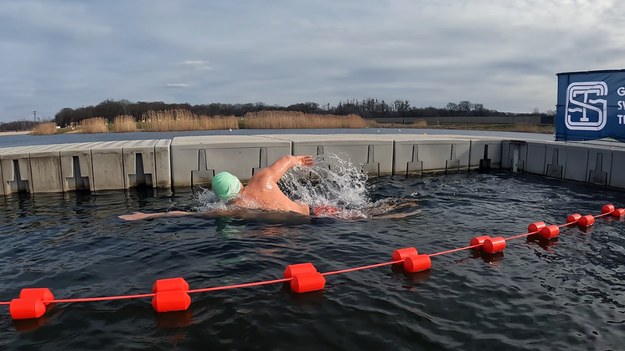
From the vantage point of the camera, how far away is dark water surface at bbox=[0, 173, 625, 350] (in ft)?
13.1

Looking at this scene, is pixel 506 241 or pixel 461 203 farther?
pixel 461 203

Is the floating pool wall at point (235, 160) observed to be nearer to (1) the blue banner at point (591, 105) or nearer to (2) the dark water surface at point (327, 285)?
(1) the blue banner at point (591, 105)

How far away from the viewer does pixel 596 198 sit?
10891mm

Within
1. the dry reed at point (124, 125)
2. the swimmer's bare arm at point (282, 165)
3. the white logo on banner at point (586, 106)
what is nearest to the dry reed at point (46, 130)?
the dry reed at point (124, 125)

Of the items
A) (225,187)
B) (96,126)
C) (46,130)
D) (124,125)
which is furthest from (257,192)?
(46,130)

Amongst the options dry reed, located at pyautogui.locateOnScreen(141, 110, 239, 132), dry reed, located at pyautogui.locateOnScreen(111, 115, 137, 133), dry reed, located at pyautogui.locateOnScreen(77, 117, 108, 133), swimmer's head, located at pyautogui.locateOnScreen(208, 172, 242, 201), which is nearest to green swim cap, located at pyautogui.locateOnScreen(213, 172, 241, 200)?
swimmer's head, located at pyautogui.locateOnScreen(208, 172, 242, 201)

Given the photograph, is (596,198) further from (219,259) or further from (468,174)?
(219,259)

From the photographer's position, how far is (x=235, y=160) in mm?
12969

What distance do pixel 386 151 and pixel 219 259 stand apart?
9706 mm

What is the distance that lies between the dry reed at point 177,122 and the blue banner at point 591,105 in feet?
91.8

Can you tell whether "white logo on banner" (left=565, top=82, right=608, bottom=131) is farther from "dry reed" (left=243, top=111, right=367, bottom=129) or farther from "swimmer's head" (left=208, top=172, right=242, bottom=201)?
"dry reed" (left=243, top=111, right=367, bottom=129)

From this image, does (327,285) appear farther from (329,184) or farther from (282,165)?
(329,184)

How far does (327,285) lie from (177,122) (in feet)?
109

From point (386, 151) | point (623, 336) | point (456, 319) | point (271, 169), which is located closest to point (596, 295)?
point (623, 336)
